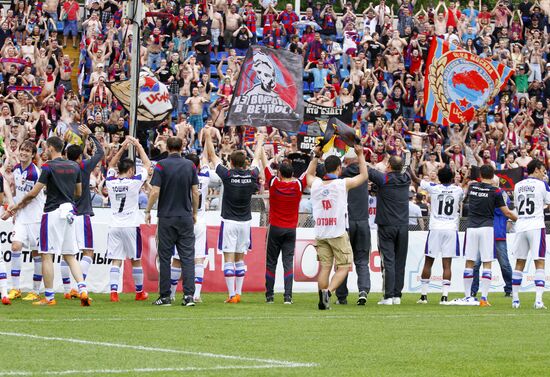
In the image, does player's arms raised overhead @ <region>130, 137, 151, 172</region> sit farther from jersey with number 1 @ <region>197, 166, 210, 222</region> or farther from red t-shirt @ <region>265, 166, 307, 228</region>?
red t-shirt @ <region>265, 166, 307, 228</region>

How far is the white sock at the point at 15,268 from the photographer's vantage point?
61.7ft

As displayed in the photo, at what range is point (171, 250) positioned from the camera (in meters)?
17.7

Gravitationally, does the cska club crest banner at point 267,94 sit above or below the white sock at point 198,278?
above

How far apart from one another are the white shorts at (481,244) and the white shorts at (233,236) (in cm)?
369

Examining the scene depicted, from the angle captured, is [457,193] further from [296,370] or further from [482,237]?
[296,370]

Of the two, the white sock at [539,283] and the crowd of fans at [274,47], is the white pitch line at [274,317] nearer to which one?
the white sock at [539,283]

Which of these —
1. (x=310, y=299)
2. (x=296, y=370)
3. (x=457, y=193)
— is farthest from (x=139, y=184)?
(x=296, y=370)

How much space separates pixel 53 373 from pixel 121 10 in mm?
25788

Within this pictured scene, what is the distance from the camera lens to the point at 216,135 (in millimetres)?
29484

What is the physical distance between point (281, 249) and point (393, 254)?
6.01 ft

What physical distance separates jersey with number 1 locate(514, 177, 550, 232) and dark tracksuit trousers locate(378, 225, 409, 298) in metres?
1.90

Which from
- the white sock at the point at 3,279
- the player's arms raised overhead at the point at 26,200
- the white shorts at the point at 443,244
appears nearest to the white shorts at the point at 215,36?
the white shorts at the point at 443,244

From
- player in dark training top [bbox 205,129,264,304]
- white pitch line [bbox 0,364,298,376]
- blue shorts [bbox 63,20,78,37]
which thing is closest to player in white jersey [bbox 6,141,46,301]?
→ player in dark training top [bbox 205,129,264,304]

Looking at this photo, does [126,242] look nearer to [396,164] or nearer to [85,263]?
[85,263]
